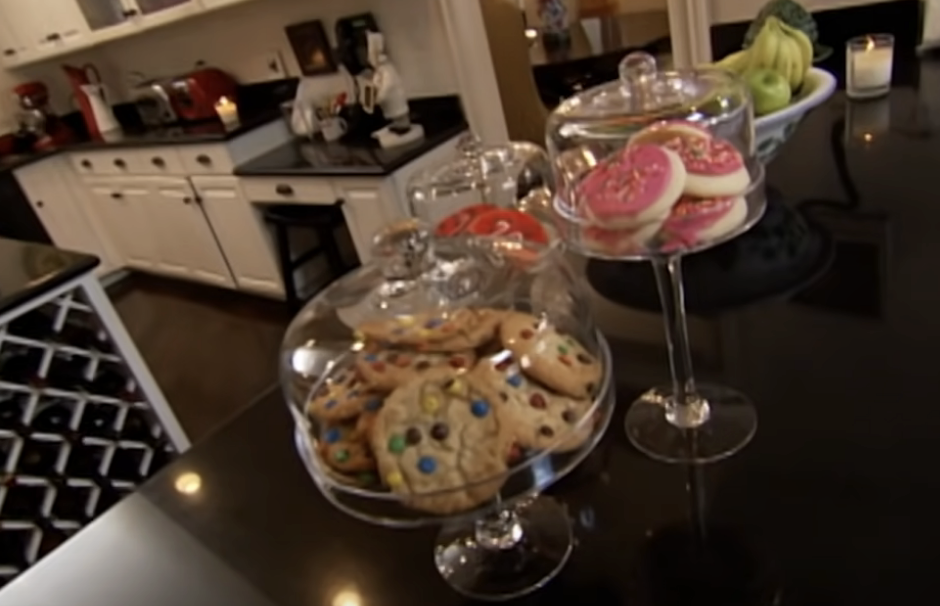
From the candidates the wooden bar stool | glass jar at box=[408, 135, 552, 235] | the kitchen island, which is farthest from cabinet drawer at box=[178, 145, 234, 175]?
glass jar at box=[408, 135, 552, 235]

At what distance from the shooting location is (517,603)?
51 centimetres

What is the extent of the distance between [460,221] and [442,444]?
415mm

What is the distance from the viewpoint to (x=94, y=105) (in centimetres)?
390

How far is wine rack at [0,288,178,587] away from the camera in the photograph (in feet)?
5.70

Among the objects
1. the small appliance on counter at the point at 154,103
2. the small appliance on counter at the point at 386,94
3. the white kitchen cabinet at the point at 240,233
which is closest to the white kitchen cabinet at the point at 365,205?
the small appliance on counter at the point at 386,94

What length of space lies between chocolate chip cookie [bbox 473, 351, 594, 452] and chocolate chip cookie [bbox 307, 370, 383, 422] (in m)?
0.09

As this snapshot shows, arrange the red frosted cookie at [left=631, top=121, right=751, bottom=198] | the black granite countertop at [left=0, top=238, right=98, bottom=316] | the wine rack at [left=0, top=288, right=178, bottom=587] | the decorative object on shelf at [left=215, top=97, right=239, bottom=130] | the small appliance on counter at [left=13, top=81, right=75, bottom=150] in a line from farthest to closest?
the small appliance on counter at [left=13, top=81, right=75, bottom=150], the decorative object on shelf at [left=215, top=97, right=239, bottom=130], the wine rack at [left=0, top=288, right=178, bottom=587], the black granite countertop at [left=0, top=238, right=98, bottom=316], the red frosted cookie at [left=631, top=121, right=751, bottom=198]

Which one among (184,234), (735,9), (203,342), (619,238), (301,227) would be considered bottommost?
(203,342)

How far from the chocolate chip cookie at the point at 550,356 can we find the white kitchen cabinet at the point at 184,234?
10.2 feet

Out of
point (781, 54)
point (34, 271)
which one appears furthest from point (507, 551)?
point (34, 271)

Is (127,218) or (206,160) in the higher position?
(206,160)

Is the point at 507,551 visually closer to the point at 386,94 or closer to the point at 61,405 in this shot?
the point at 61,405

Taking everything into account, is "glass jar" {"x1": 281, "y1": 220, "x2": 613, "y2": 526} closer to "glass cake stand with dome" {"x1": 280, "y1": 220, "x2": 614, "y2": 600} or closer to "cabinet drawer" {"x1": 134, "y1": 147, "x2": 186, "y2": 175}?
"glass cake stand with dome" {"x1": 280, "y1": 220, "x2": 614, "y2": 600}

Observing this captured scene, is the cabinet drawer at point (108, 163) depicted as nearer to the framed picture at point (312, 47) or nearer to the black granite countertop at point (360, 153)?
the black granite countertop at point (360, 153)
